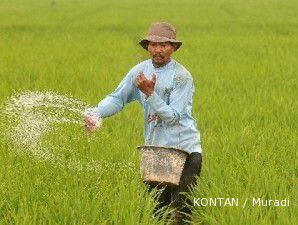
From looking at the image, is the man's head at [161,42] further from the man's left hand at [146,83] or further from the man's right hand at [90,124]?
the man's right hand at [90,124]

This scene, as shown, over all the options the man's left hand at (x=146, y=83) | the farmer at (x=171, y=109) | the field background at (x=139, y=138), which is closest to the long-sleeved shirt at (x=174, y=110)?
the farmer at (x=171, y=109)

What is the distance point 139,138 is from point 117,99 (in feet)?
4.16

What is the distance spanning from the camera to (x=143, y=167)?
2.58 meters

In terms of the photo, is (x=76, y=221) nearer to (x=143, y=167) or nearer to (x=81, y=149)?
(x=143, y=167)

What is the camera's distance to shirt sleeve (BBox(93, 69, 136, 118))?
2.76m

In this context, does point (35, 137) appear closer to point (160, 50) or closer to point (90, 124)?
point (90, 124)

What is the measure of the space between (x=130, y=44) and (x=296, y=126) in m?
6.69

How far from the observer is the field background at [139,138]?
250 centimetres

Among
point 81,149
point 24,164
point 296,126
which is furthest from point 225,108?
point 24,164

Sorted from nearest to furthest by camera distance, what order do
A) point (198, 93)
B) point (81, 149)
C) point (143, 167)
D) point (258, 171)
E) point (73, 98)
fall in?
1. point (143, 167)
2. point (258, 171)
3. point (81, 149)
4. point (73, 98)
5. point (198, 93)

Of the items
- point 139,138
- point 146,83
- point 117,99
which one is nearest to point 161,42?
point 146,83

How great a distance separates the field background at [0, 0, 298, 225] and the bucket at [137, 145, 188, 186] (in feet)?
0.31

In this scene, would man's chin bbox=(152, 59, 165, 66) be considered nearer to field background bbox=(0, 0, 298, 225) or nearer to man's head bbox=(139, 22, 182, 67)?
man's head bbox=(139, 22, 182, 67)

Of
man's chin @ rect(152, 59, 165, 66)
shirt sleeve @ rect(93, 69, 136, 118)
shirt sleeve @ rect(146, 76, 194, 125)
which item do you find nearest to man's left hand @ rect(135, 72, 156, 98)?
shirt sleeve @ rect(146, 76, 194, 125)
